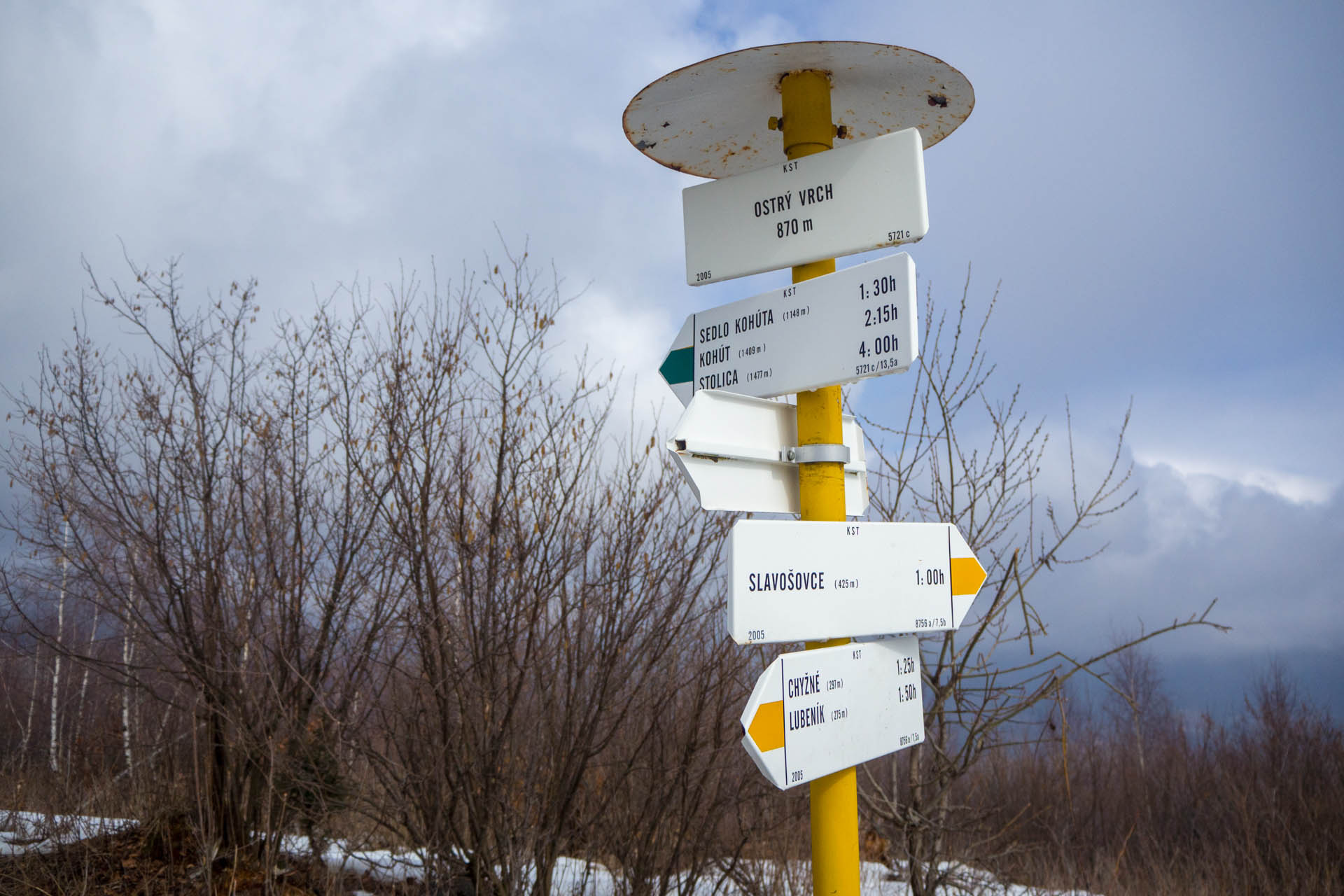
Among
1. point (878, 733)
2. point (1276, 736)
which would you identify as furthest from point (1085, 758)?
point (878, 733)

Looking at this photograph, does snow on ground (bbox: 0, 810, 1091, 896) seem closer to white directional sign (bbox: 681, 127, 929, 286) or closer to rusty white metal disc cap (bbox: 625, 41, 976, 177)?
white directional sign (bbox: 681, 127, 929, 286)

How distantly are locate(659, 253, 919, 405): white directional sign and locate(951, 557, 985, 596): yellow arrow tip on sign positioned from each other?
718 mm

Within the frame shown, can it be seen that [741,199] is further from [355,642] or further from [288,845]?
[288,845]

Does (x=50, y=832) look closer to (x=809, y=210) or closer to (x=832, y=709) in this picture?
(x=832, y=709)

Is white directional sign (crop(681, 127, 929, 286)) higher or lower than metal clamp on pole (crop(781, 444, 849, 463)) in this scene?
higher

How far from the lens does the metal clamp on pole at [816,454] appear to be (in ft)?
8.82

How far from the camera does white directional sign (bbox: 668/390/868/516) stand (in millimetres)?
2420

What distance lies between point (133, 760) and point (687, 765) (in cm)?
500

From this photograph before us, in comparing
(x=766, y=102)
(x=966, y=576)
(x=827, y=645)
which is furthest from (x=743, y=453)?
(x=766, y=102)

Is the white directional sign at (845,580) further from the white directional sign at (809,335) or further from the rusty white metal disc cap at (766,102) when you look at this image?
the rusty white metal disc cap at (766,102)

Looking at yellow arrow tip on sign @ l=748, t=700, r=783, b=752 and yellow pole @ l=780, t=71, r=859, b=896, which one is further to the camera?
yellow pole @ l=780, t=71, r=859, b=896

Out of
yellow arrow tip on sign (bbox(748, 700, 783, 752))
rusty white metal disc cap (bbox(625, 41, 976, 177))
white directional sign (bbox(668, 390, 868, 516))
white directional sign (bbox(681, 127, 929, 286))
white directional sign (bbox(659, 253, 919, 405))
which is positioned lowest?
yellow arrow tip on sign (bbox(748, 700, 783, 752))

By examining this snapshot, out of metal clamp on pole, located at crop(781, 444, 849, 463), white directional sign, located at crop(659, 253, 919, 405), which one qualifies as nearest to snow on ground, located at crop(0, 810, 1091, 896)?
metal clamp on pole, located at crop(781, 444, 849, 463)

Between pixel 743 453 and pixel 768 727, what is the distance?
74 centimetres
